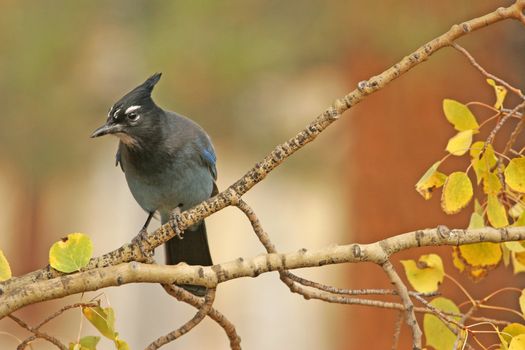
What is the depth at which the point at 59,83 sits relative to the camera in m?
6.04

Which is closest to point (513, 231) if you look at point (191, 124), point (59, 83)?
point (191, 124)

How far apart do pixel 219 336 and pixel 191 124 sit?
3.37 m

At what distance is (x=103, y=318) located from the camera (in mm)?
1674

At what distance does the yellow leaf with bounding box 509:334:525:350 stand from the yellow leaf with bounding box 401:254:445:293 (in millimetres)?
274

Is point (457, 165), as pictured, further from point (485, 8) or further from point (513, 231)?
point (513, 231)

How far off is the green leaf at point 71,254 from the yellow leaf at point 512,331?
613 mm

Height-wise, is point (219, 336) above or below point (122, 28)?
below

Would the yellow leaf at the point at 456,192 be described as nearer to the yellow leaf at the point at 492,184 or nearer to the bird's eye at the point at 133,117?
the yellow leaf at the point at 492,184

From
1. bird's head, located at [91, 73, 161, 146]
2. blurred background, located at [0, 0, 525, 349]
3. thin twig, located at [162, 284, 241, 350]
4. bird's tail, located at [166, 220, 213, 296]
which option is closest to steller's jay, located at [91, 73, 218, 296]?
bird's head, located at [91, 73, 161, 146]

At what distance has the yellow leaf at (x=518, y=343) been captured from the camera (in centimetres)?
161

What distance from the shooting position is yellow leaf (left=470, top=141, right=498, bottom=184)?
1.80 m

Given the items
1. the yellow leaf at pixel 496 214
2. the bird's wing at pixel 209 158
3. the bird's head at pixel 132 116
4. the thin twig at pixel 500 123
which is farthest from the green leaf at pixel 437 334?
the bird's wing at pixel 209 158

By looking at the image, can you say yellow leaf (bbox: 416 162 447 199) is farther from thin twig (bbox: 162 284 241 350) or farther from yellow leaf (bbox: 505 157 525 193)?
thin twig (bbox: 162 284 241 350)

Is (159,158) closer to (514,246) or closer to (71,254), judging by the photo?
(71,254)
